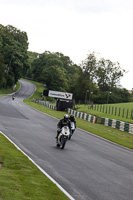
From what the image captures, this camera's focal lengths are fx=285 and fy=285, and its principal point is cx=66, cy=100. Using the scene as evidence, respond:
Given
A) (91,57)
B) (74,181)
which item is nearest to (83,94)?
(91,57)

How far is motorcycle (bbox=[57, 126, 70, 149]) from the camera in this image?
14156 millimetres

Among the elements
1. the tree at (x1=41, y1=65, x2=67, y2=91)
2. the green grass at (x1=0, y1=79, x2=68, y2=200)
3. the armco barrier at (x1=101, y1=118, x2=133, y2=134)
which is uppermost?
the tree at (x1=41, y1=65, x2=67, y2=91)

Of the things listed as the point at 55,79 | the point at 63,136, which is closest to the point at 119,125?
the point at 63,136

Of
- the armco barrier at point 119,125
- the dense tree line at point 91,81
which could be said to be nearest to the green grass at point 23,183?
the armco barrier at point 119,125

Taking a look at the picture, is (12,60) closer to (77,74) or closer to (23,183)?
(77,74)

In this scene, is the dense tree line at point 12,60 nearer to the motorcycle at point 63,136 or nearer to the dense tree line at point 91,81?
the dense tree line at point 91,81

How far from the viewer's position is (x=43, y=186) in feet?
24.2

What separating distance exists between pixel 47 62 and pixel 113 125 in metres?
98.2

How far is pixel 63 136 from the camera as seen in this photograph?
46.4ft

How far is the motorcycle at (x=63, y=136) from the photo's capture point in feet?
46.4

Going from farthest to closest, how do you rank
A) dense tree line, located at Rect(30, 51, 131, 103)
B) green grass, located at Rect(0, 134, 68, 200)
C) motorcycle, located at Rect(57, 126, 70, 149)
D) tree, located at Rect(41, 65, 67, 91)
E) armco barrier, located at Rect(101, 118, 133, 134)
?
tree, located at Rect(41, 65, 67, 91) < dense tree line, located at Rect(30, 51, 131, 103) < armco barrier, located at Rect(101, 118, 133, 134) < motorcycle, located at Rect(57, 126, 70, 149) < green grass, located at Rect(0, 134, 68, 200)

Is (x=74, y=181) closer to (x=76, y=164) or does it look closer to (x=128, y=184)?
(x=128, y=184)

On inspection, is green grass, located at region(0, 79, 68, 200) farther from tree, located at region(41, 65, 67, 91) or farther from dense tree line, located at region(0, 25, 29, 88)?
tree, located at region(41, 65, 67, 91)

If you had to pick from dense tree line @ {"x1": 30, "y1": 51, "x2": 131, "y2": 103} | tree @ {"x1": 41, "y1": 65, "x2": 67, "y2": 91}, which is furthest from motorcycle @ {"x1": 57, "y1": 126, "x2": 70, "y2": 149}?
tree @ {"x1": 41, "y1": 65, "x2": 67, "y2": 91}
